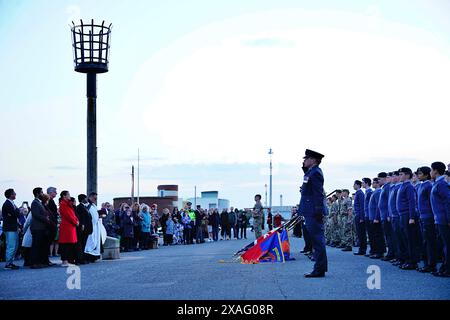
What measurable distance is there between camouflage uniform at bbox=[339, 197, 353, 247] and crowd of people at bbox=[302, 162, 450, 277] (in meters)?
3.82

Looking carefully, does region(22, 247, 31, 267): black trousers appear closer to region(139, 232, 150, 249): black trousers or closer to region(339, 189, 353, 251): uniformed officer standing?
region(339, 189, 353, 251): uniformed officer standing

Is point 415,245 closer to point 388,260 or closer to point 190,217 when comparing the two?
point 388,260

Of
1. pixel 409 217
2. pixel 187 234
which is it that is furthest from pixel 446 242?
pixel 187 234

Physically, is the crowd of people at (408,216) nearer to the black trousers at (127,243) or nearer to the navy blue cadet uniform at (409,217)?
the navy blue cadet uniform at (409,217)

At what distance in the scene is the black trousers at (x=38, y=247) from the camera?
1797 cm

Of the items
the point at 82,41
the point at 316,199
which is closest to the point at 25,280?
the point at 316,199

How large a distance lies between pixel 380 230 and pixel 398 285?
7.91m

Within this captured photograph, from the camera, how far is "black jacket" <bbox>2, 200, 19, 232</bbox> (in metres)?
18.0

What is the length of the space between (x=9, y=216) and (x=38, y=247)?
1.04 meters

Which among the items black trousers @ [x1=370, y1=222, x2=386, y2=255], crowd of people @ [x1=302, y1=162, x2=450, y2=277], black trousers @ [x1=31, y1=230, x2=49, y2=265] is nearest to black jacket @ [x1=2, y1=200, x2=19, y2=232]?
black trousers @ [x1=31, y1=230, x2=49, y2=265]

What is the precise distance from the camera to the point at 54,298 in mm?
10266

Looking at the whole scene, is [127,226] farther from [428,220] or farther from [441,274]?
[441,274]

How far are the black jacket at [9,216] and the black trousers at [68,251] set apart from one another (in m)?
1.27
